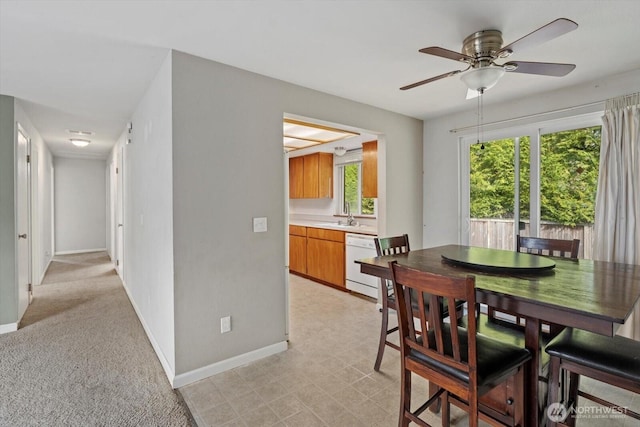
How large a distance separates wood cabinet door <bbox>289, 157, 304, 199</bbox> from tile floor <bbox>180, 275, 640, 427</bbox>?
11.1ft

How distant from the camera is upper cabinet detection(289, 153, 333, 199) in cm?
574

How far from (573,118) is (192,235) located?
3627 millimetres

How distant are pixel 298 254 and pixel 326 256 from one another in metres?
0.77

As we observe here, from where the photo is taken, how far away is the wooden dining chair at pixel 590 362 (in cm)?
137

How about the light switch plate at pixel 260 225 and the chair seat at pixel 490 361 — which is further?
the light switch plate at pixel 260 225

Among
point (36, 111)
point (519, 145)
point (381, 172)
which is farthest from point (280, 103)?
point (36, 111)

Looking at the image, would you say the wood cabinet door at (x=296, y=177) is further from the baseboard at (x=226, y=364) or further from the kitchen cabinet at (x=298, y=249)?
the baseboard at (x=226, y=364)

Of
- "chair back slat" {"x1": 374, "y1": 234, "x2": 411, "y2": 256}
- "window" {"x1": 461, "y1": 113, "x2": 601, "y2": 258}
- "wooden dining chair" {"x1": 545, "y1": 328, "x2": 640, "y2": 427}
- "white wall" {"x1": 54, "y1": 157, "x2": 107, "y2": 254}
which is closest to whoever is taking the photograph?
"wooden dining chair" {"x1": 545, "y1": 328, "x2": 640, "y2": 427}

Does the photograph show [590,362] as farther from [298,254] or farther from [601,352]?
[298,254]

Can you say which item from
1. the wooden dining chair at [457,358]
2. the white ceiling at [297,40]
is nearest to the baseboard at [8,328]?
the white ceiling at [297,40]

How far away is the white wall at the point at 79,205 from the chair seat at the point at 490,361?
28.4 feet

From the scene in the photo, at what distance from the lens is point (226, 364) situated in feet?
8.07

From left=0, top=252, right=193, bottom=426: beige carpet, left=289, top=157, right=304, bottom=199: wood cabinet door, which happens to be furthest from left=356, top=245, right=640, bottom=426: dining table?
left=289, top=157, right=304, bottom=199: wood cabinet door

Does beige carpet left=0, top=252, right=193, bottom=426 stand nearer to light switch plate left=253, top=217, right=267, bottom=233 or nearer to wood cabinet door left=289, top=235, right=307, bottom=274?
light switch plate left=253, top=217, right=267, bottom=233
